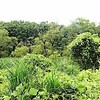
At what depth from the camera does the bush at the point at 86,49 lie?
1024 centimetres

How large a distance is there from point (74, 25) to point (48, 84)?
25.7 meters

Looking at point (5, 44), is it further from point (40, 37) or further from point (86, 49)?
point (86, 49)

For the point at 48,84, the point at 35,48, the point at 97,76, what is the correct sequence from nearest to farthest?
the point at 48,84 → the point at 97,76 → the point at 35,48

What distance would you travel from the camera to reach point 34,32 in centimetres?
3456

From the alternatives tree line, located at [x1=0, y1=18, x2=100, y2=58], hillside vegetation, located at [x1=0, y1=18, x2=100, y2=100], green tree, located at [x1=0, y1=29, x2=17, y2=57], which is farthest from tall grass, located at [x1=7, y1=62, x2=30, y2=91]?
green tree, located at [x1=0, y1=29, x2=17, y2=57]

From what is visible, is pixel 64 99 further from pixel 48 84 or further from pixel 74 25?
pixel 74 25

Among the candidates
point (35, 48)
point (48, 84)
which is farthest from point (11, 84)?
point (35, 48)

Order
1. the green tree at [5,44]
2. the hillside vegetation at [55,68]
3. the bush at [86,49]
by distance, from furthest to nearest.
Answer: the green tree at [5,44] → the bush at [86,49] → the hillside vegetation at [55,68]

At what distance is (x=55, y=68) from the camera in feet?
21.5

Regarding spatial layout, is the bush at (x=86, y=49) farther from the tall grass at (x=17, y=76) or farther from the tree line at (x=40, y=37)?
the tree line at (x=40, y=37)

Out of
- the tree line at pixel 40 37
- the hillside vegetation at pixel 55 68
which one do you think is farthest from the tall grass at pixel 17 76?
the tree line at pixel 40 37

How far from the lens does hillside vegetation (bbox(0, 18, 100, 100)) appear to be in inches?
94.2

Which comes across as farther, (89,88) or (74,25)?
(74,25)

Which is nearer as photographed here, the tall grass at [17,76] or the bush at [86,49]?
the tall grass at [17,76]
